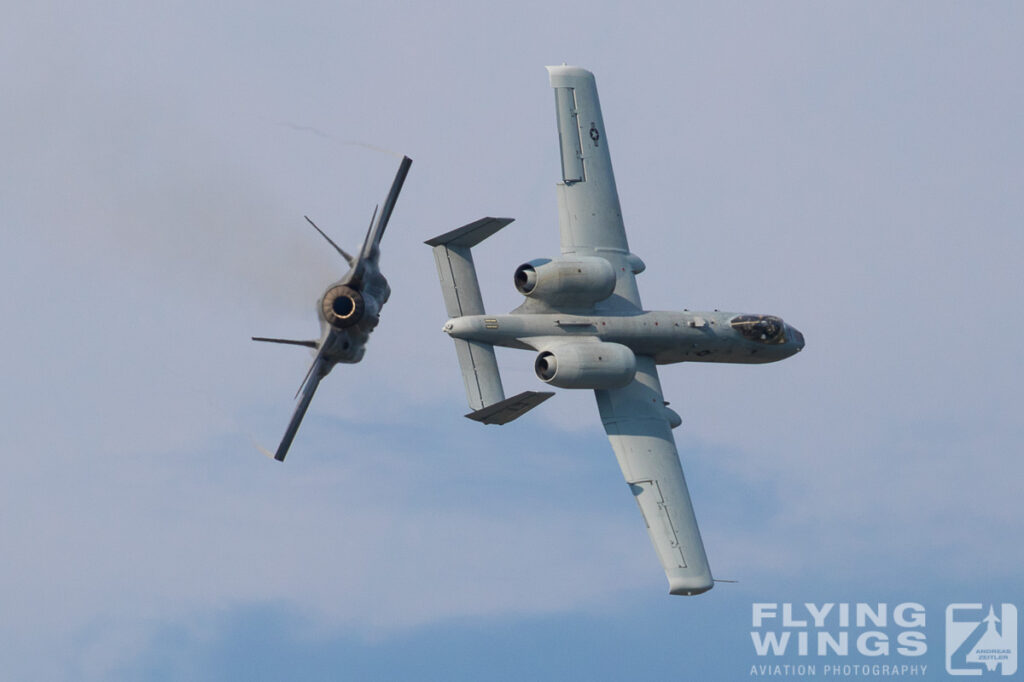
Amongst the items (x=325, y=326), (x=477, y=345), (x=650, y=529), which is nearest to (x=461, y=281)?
(x=477, y=345)

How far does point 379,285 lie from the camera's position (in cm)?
4509

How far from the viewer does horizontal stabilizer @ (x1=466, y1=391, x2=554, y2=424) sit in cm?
4559

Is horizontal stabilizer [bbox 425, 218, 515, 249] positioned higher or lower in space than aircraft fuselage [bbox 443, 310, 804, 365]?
higher

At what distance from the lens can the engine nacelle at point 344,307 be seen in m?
44.2

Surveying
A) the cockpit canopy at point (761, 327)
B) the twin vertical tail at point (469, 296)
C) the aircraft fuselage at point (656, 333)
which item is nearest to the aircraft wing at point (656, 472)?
the aircraft fuselage at point (656, 333)

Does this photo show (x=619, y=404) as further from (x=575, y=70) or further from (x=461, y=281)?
(x=575, y=70)

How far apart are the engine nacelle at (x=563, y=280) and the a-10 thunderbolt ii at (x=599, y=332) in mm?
25

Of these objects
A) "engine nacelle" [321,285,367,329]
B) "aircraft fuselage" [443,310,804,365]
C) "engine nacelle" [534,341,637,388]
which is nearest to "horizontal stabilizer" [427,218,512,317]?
"aircraft fuselage" [443,310,804,365]

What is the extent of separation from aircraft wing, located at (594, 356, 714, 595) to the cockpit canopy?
287cm

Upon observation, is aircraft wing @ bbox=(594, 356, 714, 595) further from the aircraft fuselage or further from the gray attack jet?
the gray attack jet

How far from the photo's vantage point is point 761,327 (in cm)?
5200

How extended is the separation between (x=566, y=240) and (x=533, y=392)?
6.50 metres

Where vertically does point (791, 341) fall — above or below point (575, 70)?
below

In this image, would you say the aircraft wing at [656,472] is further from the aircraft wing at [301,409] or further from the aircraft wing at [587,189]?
the aircraft wing at [301,409]
